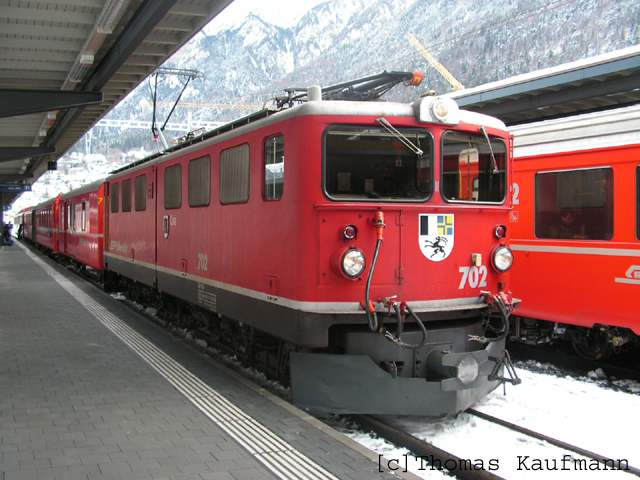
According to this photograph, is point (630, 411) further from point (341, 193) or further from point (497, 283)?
point (341, 193)

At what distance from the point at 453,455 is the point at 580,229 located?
4006mm

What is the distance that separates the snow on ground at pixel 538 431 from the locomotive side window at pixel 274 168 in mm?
2344

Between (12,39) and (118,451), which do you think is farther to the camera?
(12,39)

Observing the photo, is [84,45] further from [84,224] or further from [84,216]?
[84,224]

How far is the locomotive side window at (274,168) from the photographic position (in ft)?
18.4

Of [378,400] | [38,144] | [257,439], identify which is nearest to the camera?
[257,439]

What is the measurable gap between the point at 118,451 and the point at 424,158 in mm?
3599

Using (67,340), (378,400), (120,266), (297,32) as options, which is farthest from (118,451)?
(297,32)

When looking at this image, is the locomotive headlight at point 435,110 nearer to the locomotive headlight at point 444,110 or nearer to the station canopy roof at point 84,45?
the locomotive headlight at point 444,110

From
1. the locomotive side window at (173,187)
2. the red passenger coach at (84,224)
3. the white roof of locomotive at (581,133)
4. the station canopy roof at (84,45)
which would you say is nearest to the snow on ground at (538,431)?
the white roof of locomotive at (581,133)

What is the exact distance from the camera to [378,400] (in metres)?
5.19

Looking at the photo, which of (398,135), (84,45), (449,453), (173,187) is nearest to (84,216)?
(84,45)

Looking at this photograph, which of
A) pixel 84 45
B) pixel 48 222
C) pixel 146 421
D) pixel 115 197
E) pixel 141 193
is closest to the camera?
pixel 146 421

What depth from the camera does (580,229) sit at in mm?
7461
